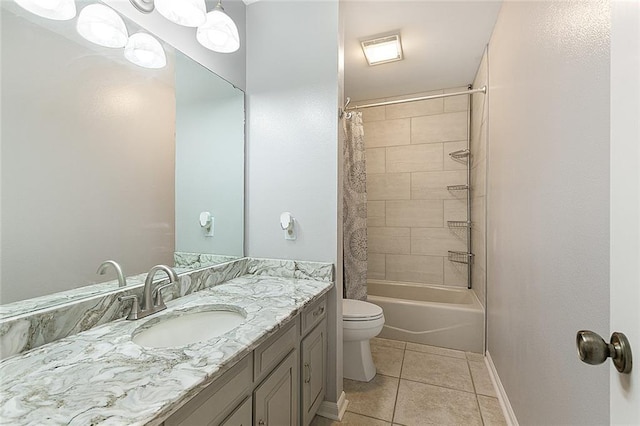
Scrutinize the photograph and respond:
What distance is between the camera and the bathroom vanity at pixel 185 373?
596mm

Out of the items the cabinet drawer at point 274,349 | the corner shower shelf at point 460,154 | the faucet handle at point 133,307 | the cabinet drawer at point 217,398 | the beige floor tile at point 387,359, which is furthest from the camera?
the corner shower shelf at point 460,154

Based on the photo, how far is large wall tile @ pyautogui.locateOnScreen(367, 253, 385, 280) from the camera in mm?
3258

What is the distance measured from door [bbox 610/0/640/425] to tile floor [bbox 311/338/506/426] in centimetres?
139

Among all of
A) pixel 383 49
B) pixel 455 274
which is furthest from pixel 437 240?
pixel 383 49

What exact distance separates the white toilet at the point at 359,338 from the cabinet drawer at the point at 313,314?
0.39 meters

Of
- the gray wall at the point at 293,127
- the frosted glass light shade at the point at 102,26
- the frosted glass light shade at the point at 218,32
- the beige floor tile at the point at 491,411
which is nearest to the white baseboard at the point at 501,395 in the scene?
the beige floor tile at the point at 491,411

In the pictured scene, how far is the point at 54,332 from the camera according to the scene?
0.90 meters

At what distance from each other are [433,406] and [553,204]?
139 centimetres

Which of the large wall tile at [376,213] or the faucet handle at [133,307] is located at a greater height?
the large wall tile at [376,213]

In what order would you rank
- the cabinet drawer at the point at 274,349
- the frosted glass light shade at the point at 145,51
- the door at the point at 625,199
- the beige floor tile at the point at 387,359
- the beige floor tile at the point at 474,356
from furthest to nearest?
1. the beige floor tile at the point at 474,356
2. the beige floor tile at the point at 387,359
3. the frosted glass light shade at the point at 145,51
4. the cabinet drawer at the point at 274,349
5. the door at the point at 625,199

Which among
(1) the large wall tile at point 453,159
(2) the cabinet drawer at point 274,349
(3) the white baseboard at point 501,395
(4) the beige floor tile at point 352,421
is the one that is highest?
(1) the large wall tile at point 453,159

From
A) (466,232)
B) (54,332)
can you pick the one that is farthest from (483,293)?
(54,332)

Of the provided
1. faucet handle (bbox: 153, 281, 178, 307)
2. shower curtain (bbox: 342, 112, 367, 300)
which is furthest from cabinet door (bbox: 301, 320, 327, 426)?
shower curtain (bbox: 342, 112, 367, 300)

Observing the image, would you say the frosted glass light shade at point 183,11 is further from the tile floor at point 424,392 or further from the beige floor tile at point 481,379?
the beige floor tile at point 481,379
